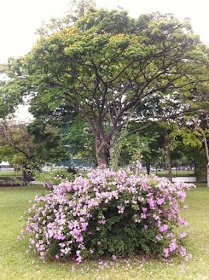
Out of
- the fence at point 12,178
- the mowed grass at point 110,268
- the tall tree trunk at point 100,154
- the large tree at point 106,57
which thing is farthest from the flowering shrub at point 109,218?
the tall tree trunk at point 100,154

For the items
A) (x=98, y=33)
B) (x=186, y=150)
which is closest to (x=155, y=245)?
(x=98, y=33)

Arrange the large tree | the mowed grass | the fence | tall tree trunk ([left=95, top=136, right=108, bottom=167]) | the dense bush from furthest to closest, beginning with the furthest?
tall tree trunk ([left=95, top=136, right=108, bottom=167]) → the large tree → the fence → the dense bush → the mowed grass

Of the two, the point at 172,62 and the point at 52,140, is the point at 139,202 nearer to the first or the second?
the point at 172,62

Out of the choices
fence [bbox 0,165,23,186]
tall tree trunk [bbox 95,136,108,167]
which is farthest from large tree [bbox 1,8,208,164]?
fence [bbox 0,165,23,186]

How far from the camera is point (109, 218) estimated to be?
4.25m

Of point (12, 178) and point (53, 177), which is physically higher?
point (53, 177)

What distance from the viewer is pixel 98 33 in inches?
322

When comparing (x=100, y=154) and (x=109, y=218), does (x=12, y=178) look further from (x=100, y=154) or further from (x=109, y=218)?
(x=109, y=218)

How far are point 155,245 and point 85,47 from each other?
17.6ft

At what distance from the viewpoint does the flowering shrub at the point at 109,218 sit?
3.96 m

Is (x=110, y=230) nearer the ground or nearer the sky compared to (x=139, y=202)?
nearer the ground

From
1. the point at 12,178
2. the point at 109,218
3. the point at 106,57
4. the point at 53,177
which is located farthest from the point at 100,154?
the point at 109,218

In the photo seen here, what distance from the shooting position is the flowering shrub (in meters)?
3.96

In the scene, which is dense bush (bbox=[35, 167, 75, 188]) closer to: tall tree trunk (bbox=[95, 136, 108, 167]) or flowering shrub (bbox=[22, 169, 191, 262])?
flowering shrub (bbox=[22, 169, 191, 262])
